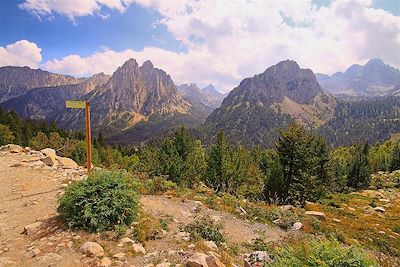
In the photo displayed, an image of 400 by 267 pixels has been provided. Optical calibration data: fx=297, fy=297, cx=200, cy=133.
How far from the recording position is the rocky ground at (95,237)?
9.43m

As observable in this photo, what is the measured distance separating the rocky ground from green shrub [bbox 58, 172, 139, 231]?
477 mm

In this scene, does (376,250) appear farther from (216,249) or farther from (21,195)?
(21,195)

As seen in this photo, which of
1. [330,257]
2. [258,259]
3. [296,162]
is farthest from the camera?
[296,162]

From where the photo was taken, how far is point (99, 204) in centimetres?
1151

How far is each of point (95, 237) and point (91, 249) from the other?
111 cm

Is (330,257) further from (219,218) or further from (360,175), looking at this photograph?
(360,175)

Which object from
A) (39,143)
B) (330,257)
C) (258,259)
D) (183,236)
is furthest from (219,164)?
(39,143)

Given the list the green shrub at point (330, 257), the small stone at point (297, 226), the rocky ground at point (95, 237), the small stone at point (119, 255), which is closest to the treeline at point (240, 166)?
the rocky ground at point (95, 237)

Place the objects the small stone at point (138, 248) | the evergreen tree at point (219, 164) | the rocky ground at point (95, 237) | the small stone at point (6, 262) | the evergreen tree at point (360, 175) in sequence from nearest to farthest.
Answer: the small stone at point (6, 262) < the rocky ground at point (95, 237) < the small stone at point (138, 248) < the evergreen tree at point (219, 164) < the evergreen tree at point (360, 175)

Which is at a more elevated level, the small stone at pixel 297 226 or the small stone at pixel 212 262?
the small stone at pixel 212 262

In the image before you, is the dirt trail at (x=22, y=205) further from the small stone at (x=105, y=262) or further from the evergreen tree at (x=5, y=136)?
the evergreen tree at (x=5, y=136)

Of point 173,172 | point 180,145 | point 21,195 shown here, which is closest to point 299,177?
point 173,172

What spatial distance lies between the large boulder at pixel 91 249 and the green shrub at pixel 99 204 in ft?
3.75

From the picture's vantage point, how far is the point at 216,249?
10672mm
